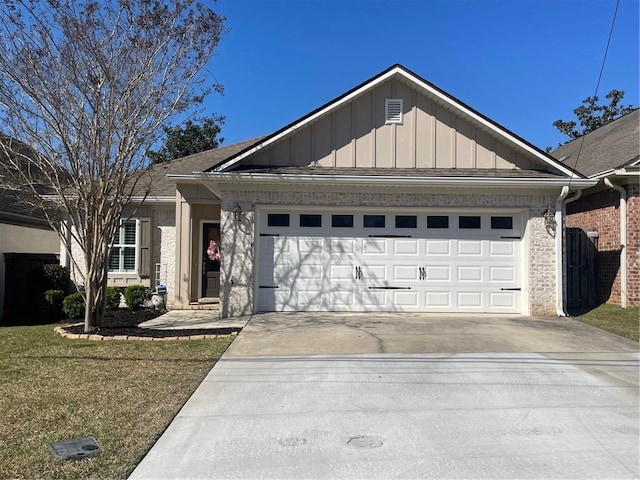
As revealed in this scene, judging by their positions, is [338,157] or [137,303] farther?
[137,303]

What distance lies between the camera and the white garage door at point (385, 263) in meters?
11.5

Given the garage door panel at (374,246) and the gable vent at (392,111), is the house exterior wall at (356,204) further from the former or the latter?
the gable vent at (392,111)

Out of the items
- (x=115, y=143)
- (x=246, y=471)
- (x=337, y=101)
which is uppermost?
(x=337, y=101)

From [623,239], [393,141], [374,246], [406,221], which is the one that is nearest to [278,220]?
[374,246]

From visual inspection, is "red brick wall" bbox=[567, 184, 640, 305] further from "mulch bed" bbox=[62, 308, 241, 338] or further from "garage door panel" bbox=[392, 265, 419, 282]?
"mulch bed" bbox=[62, 308, 241, 338]

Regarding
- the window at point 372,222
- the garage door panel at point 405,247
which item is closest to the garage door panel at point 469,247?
the garage door panel at point 405,247

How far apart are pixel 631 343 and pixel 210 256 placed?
9.90 metres

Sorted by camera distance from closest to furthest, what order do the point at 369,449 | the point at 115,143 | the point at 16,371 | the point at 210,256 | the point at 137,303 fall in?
the point at 369,449, the point at 16,371, the point at 115,143, the point at 137,303, the point at 210,256

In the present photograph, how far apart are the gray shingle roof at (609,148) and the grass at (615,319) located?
11.1 feet

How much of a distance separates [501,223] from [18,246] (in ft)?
51.7

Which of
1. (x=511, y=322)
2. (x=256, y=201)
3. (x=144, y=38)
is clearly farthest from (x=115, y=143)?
(x=511, y=322)

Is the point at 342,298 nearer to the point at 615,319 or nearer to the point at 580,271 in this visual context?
the point at 615,319

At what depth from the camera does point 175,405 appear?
5.38 meters

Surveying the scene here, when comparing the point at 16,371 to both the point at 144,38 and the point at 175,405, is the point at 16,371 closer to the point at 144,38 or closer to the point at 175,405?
the point at 175,405
